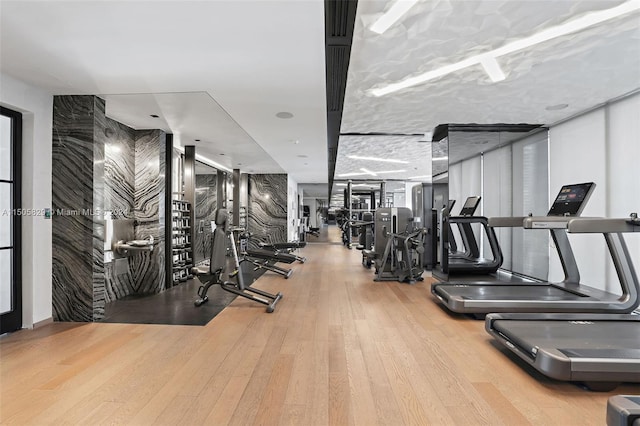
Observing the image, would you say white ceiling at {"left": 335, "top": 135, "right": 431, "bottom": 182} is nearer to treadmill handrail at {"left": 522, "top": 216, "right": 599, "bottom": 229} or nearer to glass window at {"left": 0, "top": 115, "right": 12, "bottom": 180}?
treadmill handrail at {"left": 522, "top": 216, "right": 599, "bottom": 229}

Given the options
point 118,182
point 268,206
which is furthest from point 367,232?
point 118,182

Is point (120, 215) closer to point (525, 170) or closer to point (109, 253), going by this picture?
point (109, 253)

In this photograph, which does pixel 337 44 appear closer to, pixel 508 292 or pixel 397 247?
pixel 508 292

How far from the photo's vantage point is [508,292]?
434cm

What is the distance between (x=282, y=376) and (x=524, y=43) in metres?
3.28

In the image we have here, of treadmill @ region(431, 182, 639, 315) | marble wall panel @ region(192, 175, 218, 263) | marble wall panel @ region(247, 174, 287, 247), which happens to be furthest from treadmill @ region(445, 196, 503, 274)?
marble wall panel @ region(247, 174, 287, 247)

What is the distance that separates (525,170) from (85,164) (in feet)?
21.6

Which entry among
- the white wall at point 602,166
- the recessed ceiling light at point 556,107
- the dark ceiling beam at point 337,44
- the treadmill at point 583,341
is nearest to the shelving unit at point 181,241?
the dark ceiling beam at point 337,44

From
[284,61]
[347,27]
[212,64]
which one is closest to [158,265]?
[212,64]

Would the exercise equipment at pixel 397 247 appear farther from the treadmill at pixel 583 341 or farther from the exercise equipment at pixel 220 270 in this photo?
the treadmill at pixel 583 341

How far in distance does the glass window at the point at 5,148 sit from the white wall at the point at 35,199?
115mm

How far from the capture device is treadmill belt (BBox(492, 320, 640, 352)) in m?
2.52

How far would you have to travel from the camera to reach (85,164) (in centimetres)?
386

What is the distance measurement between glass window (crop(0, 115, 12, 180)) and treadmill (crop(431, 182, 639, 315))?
4.83 m
